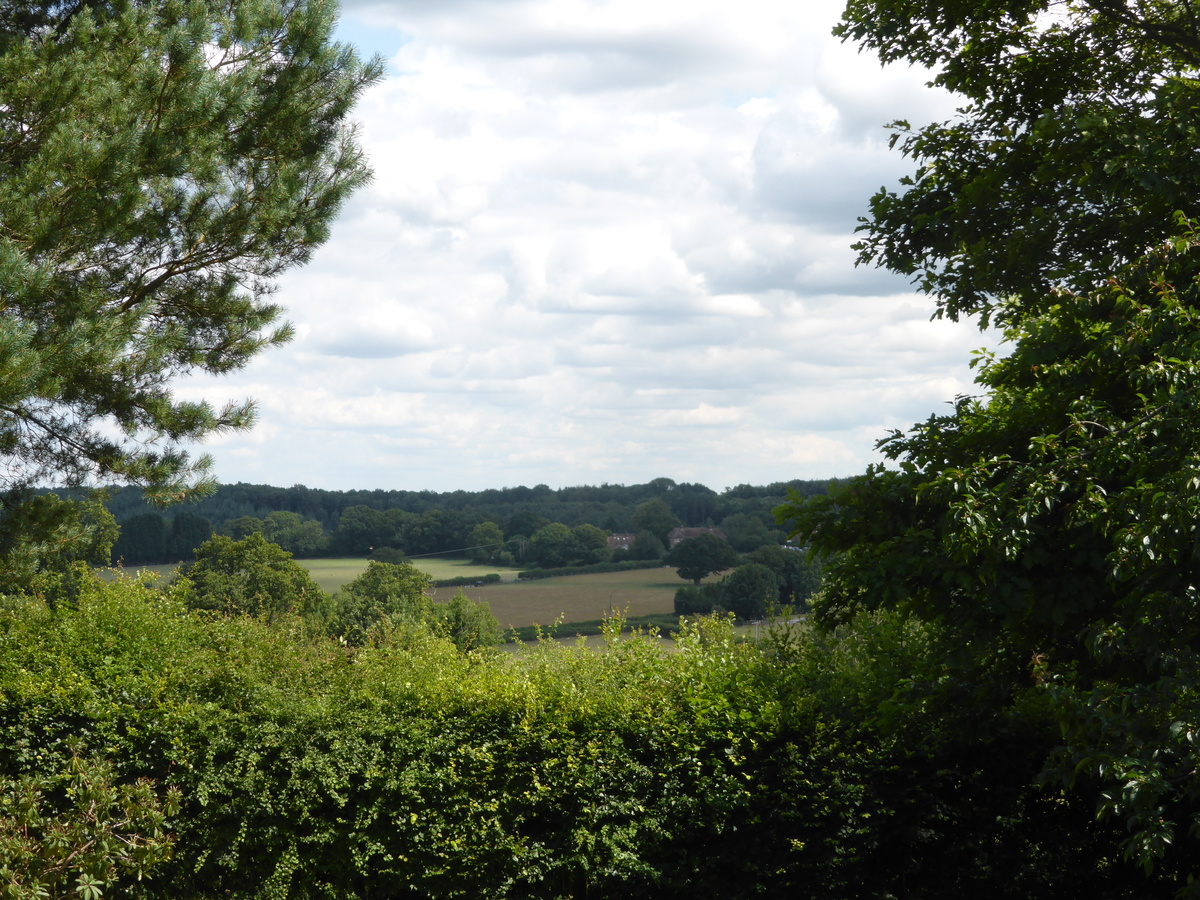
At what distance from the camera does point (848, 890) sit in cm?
606

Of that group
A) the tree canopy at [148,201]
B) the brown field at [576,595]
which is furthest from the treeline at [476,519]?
the tree canopy at [148,201]

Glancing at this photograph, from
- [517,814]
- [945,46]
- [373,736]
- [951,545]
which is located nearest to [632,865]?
[517,814]

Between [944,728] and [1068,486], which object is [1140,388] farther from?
[944,728]

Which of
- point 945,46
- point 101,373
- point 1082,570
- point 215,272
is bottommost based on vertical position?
point 1082,570

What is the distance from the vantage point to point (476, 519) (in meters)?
37.0

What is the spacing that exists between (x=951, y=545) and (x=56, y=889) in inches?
251

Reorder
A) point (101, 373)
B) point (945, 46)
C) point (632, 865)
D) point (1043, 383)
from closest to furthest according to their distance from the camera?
point (1043, 383) → point (632, 865) → point (945, 46) → point (101, 373)

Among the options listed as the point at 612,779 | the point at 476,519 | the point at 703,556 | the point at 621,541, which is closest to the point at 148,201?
the point at 612,779

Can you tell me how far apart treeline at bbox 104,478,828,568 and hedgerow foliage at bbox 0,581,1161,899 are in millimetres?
22589

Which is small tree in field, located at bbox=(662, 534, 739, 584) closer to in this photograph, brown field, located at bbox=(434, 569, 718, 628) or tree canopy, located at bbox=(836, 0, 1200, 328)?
brown field, located at bbox=(434, 569, 718, 628)

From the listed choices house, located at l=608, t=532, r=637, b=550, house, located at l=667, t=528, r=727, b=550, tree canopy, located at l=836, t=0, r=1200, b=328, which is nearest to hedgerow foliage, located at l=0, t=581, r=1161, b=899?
tree canopy, located at l=836, t=0, r=1200, b=328

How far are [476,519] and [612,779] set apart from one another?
3128 cm

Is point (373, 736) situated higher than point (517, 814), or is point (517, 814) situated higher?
point (373, 736)

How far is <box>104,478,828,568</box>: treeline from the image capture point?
33.3m
